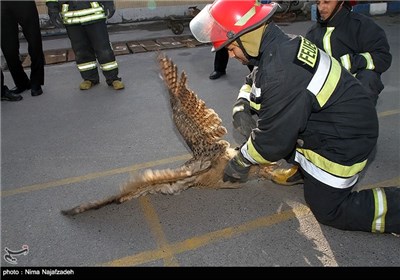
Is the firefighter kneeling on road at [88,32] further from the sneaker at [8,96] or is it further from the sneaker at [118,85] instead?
the sneaker at [8,96]

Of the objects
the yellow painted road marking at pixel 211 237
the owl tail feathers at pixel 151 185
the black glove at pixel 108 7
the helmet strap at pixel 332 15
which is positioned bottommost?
the yellow painted road marking at pixel 211 237

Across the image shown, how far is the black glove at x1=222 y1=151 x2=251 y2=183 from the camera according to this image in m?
2.44

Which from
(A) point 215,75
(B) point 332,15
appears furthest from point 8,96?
(B) point 332,15

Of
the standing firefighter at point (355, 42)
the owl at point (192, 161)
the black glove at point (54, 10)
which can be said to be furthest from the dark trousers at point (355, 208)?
the black glove at point (54, 10)

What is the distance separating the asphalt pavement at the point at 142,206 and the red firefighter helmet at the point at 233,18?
133 centimetres

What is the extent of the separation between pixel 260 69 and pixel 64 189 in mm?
2065

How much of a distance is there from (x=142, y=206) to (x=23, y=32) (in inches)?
159

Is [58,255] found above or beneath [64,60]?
above

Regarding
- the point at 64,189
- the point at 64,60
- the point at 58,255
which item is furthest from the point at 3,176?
the point at 64,60

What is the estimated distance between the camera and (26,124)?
4520mm

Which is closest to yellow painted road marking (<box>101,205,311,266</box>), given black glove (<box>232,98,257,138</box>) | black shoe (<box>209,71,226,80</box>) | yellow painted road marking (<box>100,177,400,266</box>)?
yellow painted road marking (<box>100,177,400,266</box>)

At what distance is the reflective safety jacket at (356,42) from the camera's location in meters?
2.86

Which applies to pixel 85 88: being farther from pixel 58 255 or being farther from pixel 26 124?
pixel 58 255

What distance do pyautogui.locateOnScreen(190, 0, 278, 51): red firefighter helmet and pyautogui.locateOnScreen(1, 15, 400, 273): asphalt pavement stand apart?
133 centimetres
